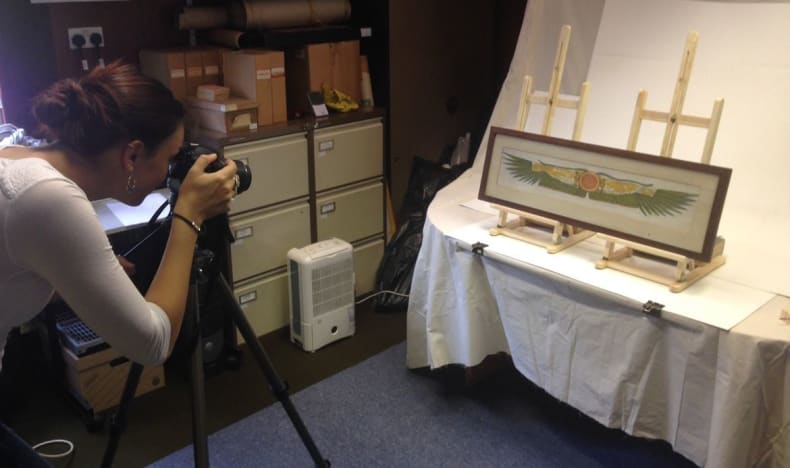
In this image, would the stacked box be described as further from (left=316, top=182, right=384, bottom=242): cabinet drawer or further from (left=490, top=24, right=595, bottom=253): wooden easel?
(left=490, top=24, right=595, bottom=253): wooden easel

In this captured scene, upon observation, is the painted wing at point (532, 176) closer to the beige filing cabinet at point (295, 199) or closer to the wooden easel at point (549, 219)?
the wooden easel at point (549, 219)

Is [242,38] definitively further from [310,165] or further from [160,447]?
[160,447]

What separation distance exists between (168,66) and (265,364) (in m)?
1.45

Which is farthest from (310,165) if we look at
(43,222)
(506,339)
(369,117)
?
(43,222)

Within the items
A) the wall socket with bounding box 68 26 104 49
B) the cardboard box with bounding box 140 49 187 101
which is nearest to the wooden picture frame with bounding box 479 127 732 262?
the cardboard box with bounding box 140 49 187 101

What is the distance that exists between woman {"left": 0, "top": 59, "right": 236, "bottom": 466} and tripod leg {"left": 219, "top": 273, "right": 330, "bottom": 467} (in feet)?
1.41

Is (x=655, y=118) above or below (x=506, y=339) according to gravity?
above

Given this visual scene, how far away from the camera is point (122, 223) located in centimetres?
228

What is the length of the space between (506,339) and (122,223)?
137 cm

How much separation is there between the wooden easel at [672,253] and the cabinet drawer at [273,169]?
4.57ft

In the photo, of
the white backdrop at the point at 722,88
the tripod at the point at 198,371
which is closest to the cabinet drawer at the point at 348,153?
the white backdrop at the point at 722,88

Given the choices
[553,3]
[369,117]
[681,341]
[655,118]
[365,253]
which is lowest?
[365,253]

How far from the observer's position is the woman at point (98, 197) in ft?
3.32

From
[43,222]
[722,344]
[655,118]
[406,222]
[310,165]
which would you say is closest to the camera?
[43,222]
